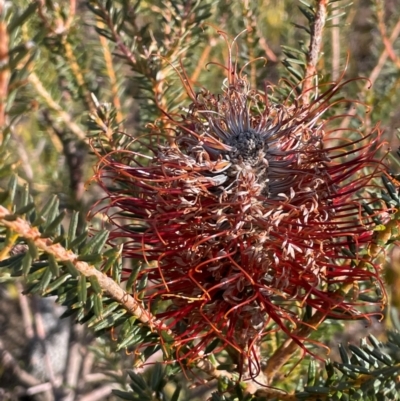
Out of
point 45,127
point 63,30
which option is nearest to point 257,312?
point 63,30

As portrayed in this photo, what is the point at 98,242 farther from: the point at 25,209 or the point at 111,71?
the point at 111,71

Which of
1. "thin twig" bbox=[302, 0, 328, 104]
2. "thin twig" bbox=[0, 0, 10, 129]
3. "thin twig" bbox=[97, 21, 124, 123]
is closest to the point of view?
"thin twig" bbox=[0, 0, 10, 129]

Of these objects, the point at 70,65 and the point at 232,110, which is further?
the point at 70,65

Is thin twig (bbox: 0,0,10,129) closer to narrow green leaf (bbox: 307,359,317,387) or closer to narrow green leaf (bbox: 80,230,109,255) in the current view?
narrow green leaf (bbox: 80,230,109,255)

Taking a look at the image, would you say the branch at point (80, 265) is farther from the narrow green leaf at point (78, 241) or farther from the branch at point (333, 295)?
the branch at point (333, 295)

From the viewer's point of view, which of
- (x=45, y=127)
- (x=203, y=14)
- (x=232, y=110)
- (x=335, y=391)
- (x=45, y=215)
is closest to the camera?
(x=45, y=215)

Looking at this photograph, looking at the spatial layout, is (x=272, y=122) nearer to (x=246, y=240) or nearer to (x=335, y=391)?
(x=246, y=240)

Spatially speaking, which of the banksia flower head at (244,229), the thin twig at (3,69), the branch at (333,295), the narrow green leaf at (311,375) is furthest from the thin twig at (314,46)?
the thin twig at (3,69)

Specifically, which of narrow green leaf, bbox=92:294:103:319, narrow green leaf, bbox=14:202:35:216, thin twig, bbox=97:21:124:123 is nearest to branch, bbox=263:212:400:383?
narrow green leaf, bbox=92:294:103:319
